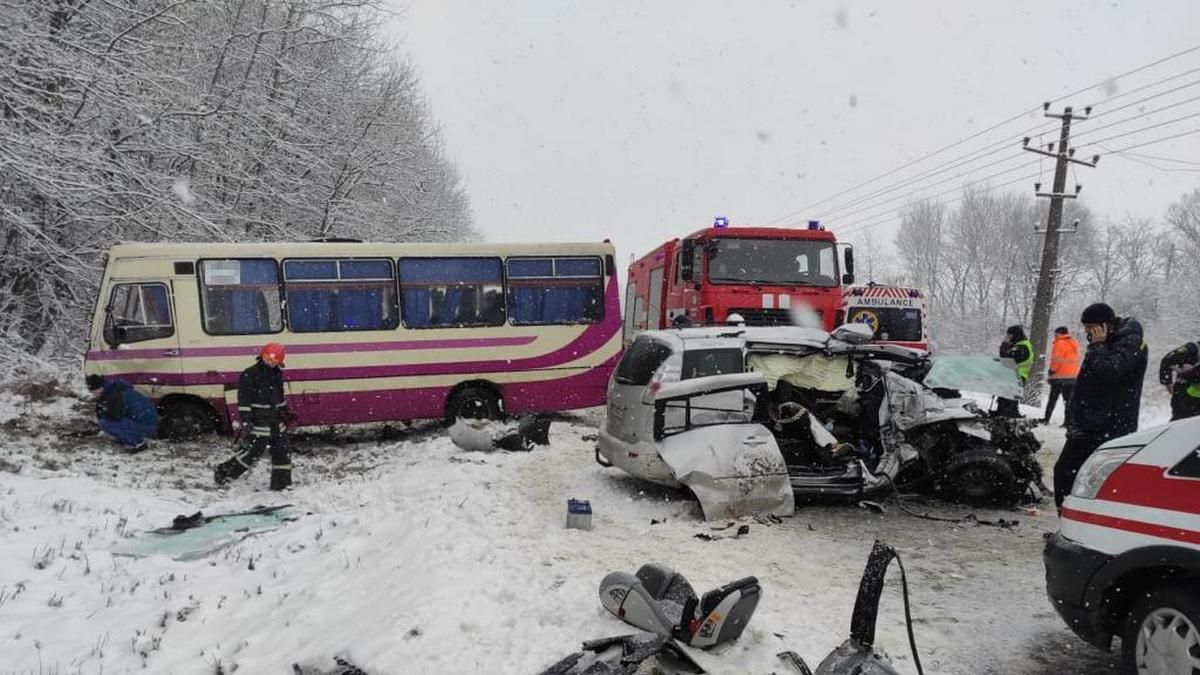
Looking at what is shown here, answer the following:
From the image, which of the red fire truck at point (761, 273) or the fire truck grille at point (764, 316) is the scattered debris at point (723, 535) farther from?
the fire truck grille at point (764, 316)

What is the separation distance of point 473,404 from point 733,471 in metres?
6.33

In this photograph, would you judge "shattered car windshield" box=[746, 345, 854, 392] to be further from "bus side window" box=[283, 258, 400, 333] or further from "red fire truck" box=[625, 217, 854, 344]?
"bus side window" box=[283, 258, 400, 333]

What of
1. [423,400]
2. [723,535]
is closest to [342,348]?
[423,400]

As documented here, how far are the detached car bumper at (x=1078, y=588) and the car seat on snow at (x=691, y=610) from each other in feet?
4.91

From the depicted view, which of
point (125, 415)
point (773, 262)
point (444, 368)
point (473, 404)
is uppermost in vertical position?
point (773, 262)

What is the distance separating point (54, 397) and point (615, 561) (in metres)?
11.9

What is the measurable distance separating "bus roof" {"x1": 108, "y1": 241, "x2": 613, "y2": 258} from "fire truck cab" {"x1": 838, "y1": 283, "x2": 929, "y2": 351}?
713 centimetres

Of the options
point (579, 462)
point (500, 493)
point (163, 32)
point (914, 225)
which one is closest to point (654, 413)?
point (500, 493)

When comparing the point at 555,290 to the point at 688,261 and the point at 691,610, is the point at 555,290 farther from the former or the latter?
the point at 691,610

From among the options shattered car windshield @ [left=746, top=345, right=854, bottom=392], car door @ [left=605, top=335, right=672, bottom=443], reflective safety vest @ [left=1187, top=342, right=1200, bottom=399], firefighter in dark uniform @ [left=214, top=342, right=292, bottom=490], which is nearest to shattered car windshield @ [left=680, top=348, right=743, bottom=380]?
car door @ [left=605, top=335, right=672, bottom=443]

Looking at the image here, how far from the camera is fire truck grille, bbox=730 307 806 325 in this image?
11672mm

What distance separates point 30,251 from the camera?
40.7 feet

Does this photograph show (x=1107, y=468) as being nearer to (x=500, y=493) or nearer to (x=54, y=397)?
(x=500, y=493)

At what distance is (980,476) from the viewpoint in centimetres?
722
